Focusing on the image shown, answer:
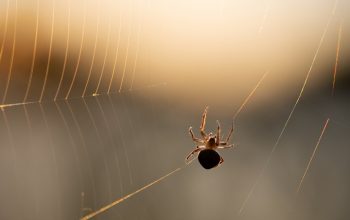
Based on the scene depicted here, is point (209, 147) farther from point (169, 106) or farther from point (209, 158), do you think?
point (169, 106)

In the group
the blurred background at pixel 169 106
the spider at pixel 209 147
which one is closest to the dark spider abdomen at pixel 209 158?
the spider at pixel 209 147

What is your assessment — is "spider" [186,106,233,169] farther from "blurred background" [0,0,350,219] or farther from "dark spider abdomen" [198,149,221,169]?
"blurred background" [0,0,350,219]

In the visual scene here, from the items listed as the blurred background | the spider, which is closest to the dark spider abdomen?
the spider

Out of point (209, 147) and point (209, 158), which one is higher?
point (209, 147)

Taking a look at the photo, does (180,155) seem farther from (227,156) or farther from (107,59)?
(107,59)

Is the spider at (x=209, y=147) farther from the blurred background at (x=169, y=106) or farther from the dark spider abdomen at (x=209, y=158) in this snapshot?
the blurred background at (x=169, y=106)

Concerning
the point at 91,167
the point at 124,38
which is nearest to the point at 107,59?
the point at 124,38

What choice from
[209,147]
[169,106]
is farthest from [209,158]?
[169,106]
